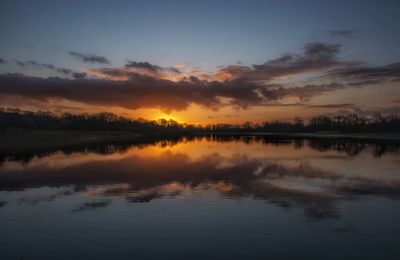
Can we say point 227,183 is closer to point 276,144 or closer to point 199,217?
point 199,217

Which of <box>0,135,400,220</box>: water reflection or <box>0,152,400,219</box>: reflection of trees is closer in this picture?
<box>0,135,400,220</box>: water reflection

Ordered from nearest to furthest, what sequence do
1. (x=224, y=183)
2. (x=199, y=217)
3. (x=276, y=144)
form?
(x=199, y=217)
(x=224, y=183)
(x=276, y=144)

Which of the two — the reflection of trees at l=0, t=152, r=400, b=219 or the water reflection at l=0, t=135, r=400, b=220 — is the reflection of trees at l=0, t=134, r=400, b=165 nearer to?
the water reflection at l=0, t=135, r=400, b=220

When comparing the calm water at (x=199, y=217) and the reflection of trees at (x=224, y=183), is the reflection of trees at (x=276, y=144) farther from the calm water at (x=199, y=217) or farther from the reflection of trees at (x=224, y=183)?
the calm water at (x=199, y=217)

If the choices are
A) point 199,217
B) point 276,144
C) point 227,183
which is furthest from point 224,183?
point 276,144

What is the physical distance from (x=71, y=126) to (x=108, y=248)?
194 m

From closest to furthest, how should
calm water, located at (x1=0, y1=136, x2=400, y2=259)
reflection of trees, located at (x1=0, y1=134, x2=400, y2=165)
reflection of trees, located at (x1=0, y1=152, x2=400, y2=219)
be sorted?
1. calm water, located at (x1=0, y1=136, x2=400, y2=259)
2. reflection of trees, located at (x1=0, y1=152, x2=400, y2=219)
3. reflection of trees, located at (x1=0, y1=134, x2=400, y2=165)

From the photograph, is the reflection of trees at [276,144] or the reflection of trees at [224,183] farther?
the reflection of trees at [276,144]

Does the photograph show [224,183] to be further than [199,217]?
Yes

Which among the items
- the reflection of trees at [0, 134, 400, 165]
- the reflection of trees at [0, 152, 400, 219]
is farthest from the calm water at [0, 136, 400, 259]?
the reflection of trees at [0, 134, 400, 165]

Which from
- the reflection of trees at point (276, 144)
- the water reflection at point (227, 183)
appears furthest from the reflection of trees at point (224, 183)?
the reflection of trees at point (276, 144)

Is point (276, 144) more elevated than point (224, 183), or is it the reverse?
point (276, 144)

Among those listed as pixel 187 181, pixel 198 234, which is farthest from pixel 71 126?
pixel 198 234

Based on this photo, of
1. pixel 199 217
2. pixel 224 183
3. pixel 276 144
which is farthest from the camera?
pixel 276 144
